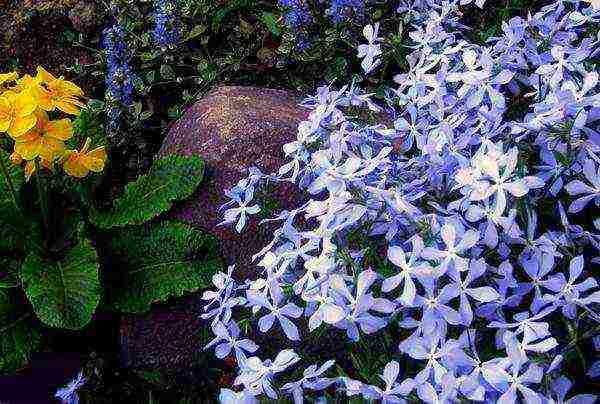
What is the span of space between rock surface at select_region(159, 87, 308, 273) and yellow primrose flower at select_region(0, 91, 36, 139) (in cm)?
61

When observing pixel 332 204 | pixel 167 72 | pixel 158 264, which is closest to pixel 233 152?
pixel 158 264

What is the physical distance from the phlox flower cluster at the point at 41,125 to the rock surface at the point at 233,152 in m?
0.33

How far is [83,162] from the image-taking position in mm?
2889

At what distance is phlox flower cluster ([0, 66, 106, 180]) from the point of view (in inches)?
99.8

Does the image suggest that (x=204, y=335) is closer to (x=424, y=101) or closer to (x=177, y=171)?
(x=177, y=171)

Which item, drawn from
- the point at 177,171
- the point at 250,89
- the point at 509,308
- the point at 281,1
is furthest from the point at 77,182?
the point at 509,308

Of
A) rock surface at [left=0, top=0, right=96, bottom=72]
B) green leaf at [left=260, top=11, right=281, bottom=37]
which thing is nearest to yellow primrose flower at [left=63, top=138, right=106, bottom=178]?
green leaf at [left=260, top=11, right=281, bottom=37]

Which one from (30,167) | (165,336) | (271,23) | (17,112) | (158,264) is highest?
(17,112)

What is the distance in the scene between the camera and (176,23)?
354cm

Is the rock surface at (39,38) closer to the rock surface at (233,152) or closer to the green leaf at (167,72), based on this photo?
the green leaf at (167,72)

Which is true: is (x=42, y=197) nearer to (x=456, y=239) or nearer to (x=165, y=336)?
(x=165, y=336)

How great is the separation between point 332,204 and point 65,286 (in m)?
1.28

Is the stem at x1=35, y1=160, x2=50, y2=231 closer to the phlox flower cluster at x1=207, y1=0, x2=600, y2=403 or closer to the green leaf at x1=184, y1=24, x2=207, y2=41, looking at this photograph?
the phlox flower cluster at x1=207, y1=0, x2=600, y2=403

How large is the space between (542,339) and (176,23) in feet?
7.52
